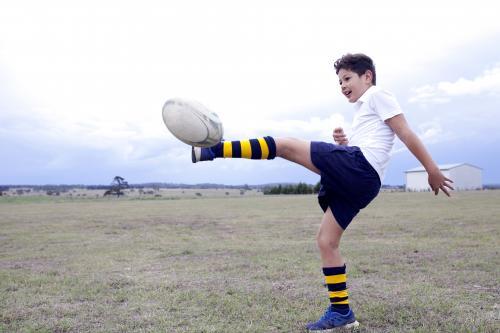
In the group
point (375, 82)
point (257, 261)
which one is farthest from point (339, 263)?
point (257, 261)

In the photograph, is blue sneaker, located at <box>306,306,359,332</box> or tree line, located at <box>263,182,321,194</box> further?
tree line, located at <box>263,182,321,194</box>

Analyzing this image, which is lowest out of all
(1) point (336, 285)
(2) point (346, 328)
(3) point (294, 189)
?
(2) point (346, 328)

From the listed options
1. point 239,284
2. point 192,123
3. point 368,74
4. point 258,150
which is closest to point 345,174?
point 258,150

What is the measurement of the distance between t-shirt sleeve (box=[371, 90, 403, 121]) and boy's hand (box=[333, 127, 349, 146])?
504mm

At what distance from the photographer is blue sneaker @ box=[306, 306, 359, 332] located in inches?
136

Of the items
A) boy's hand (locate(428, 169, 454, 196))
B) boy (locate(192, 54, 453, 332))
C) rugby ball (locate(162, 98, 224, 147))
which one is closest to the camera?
rugby ball (locate(162, 98, 224, 147))

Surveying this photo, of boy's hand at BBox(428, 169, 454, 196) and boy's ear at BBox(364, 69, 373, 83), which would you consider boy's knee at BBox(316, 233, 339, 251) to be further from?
boy's ear at BBox(364, 69, 373, 83)

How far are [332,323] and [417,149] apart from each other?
1.36m

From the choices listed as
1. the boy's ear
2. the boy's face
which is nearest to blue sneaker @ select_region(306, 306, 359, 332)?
the boy's face

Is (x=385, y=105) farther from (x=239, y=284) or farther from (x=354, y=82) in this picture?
(x=239, y=284)

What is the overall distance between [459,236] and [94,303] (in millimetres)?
7434

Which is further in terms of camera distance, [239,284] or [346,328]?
[239,284]

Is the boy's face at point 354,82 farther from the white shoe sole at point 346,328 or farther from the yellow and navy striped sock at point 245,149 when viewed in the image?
the white shoe sole at point 346,328

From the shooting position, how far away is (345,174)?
3.22 metres
